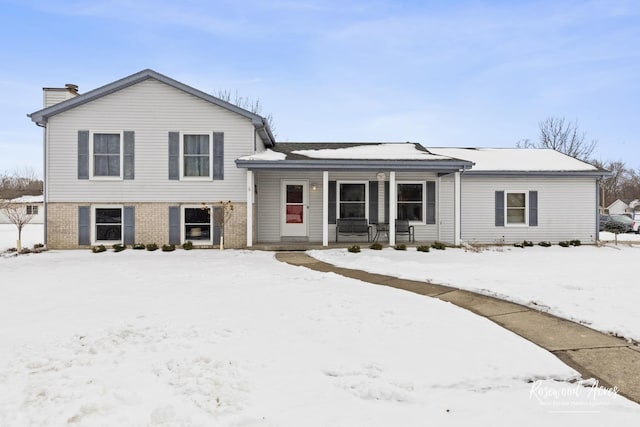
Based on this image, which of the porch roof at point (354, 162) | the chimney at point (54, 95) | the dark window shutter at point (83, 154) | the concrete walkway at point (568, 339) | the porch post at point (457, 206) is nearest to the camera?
the concrete walkway at point (568, 339)

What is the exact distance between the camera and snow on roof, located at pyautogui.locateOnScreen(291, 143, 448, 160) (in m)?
12.4

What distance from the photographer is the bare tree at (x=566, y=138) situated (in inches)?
1350

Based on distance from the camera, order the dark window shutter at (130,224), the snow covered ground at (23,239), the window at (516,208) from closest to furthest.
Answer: the dark window shutter at (130,224) < the window at (516,208) < the snow covered ground at (23,239)

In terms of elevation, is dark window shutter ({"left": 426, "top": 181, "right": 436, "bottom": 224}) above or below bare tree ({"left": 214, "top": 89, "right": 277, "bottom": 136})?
below

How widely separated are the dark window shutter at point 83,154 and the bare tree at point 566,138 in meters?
36.8

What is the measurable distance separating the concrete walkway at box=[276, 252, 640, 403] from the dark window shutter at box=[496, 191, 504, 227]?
29.3 ft

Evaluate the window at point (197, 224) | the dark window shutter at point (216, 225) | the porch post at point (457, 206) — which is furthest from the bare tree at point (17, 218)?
the porch post at point (457, 206)

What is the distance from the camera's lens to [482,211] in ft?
Answer: 46.9

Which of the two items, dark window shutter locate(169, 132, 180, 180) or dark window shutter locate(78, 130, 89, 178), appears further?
dark window shutter locate(169, 132, 180, 180)

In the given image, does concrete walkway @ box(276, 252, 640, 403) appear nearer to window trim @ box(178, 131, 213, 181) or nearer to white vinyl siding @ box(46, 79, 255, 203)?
white vinyl siding @ box(46, 79, 255, 203)

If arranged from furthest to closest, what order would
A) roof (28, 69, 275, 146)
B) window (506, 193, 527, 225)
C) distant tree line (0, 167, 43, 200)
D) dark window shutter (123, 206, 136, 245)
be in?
distant tree line (0, 167, 43, 200) → window (506, 193, 527, 225) → dark window shutter (123, 206, 136, 245) → roof (28, 69, 275, 146)

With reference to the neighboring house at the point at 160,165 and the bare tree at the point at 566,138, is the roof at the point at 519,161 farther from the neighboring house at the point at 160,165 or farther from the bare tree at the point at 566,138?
the bare tree at the point at 566,138

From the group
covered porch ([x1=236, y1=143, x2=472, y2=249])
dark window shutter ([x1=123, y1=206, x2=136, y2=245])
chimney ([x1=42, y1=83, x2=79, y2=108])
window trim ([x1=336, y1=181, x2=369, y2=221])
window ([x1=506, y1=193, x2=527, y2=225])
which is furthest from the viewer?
window ([x1=506, y1=193, x2=527, y2=225])

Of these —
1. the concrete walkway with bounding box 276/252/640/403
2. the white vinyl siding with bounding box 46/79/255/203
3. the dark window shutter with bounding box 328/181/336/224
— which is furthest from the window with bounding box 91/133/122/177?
the concrete walkway with bounding box 276/252/640/403
